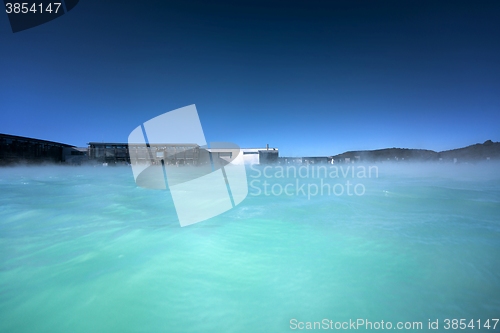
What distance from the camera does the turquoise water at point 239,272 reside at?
2.33 m

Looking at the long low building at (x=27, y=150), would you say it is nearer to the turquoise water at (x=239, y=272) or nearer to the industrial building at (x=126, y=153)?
the industrial building at (x=126, y=153)

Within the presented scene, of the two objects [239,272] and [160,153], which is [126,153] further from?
[239,272]

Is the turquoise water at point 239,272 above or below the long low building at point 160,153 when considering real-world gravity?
below

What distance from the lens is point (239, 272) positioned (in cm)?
322

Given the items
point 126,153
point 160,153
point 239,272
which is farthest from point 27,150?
point 239,272

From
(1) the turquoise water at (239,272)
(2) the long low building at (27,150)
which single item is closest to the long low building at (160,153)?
(2) the long low building at (27,150)

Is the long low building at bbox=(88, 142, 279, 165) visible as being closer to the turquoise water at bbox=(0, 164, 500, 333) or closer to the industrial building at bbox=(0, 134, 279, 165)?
the industrial building at bbox=(0, 134, 279, 165)

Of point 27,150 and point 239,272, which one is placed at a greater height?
point 27,150

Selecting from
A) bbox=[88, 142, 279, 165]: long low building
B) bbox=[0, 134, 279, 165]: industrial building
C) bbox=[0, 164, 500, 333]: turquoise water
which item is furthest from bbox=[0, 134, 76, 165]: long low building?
bbox=[0, 164, 500, 333]: turquoise water

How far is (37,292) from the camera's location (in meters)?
2.65

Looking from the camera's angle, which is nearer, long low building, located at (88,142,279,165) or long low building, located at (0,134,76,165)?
long low building, located at (0,134,76,165)

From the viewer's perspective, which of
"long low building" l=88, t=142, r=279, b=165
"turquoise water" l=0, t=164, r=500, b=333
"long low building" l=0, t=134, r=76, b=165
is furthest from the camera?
"long low building" l=88, t=142, r=279, b=165

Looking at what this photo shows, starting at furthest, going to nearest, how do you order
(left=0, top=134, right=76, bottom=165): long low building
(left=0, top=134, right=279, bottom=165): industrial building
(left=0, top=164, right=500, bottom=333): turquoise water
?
(left=0, top=134, right=279, bottom=165): industrial building < (left=0, top=134, right=76, bottom=165): long low building < (left=0, top=164, right=500, bottom=333): turquoise water

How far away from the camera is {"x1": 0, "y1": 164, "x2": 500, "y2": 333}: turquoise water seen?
2334 mm
